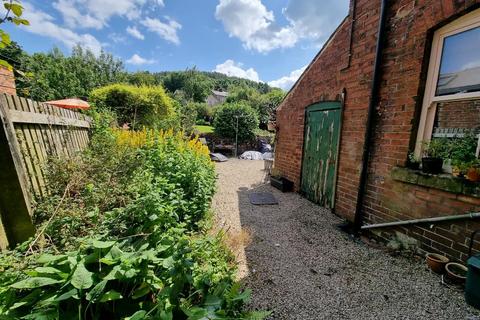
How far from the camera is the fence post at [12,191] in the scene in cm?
189

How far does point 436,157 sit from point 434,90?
2.71 ft

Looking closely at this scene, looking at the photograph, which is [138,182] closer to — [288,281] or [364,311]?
[288,281]

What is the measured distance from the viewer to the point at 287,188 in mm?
5879

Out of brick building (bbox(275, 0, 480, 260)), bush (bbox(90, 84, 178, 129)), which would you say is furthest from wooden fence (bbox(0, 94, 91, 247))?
bush (bbox(90, 84, 178, 129))

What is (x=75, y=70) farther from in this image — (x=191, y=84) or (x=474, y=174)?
(x=474, y=174)

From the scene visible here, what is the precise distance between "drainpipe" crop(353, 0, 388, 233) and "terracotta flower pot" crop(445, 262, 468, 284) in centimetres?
124

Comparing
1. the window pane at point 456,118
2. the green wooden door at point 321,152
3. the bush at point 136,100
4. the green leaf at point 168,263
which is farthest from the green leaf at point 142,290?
the bush at point 136,100

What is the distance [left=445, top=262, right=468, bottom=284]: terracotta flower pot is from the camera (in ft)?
6.91

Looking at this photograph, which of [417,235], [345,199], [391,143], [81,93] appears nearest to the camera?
[417,235]

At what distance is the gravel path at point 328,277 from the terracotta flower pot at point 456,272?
13 cm

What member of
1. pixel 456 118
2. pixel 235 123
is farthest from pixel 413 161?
pixel 235 123

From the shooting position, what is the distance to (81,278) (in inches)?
45.4

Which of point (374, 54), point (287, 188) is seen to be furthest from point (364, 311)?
point (287, 188)

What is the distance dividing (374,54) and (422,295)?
3.11 m
